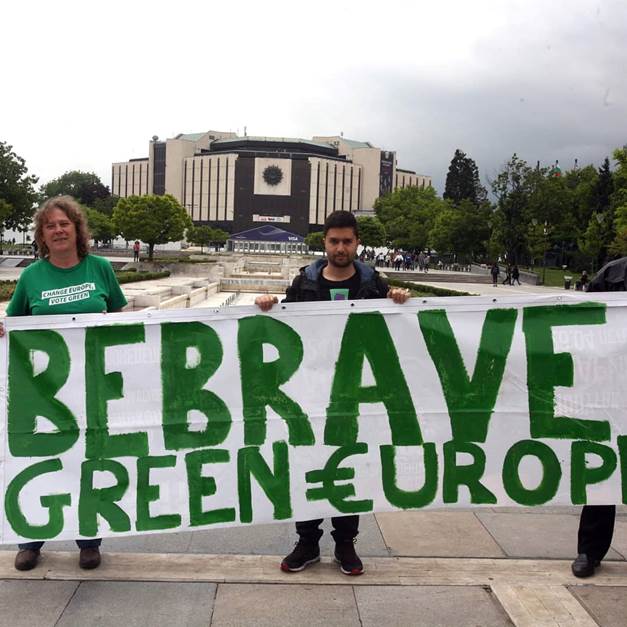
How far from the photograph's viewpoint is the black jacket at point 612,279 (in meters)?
3.43

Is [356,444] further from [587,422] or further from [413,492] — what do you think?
[587,422]

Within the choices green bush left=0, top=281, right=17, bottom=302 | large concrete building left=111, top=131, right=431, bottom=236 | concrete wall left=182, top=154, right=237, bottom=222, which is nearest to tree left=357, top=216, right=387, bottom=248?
large concrete building left=111, top=131, right=431, bottom=236

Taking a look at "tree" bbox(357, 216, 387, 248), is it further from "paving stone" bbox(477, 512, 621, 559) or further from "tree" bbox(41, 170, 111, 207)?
"paving stone" bbox(477, 512, 621, 559)

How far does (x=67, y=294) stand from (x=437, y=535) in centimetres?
221

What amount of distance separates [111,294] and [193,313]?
19.2 inches

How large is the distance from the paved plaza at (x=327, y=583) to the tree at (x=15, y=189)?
39281 mm

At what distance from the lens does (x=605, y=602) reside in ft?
9.68

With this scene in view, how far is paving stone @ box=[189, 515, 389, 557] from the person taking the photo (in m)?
3.46

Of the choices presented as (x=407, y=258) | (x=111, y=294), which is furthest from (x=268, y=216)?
(x=111, y=294)

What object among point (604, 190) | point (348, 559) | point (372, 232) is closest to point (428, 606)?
point (348, 559)

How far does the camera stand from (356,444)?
3.26m

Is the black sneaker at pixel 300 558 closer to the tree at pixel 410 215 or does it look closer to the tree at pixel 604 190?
the tree at pixel 604 190

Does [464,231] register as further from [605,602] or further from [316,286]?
[605,602]

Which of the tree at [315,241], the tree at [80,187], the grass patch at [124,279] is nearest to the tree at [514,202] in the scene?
the grass patch at [124,279]
